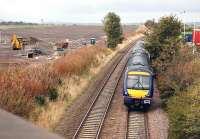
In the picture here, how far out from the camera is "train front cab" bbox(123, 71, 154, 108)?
23.0 meters

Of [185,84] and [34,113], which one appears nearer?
[34,113]

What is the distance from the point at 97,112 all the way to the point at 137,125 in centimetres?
358

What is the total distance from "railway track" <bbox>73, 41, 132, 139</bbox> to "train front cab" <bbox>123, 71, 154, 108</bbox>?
62.7 inches

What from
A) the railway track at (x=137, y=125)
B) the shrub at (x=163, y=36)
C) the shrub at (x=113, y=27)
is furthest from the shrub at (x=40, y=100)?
the shrub at (x=113, y=27)

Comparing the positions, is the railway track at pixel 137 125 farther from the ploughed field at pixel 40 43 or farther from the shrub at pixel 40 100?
the ploughed field at pixel 40 43

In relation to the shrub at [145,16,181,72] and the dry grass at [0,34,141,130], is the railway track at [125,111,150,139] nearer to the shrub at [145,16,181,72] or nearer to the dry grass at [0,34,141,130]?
the dry grass at [0,34,141,130]

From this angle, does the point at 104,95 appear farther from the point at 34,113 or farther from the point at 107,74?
the point at 107,74

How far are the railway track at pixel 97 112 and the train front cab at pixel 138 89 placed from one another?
1.59 m

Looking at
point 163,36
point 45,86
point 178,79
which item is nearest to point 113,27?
point 163,36

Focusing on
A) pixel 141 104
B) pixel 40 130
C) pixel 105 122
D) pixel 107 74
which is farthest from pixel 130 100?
pixel 40 130

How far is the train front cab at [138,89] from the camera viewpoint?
75.4ft

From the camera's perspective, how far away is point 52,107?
936 inches

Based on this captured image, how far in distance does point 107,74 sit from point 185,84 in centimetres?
1722

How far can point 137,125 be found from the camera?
66.8 ft
